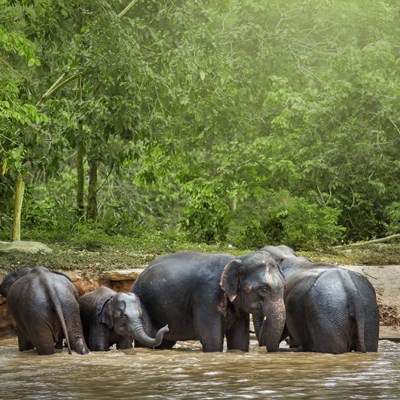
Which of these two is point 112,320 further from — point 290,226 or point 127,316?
point 290,226

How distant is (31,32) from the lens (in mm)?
A: 17609

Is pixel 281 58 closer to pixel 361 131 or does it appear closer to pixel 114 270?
pixel 361 131

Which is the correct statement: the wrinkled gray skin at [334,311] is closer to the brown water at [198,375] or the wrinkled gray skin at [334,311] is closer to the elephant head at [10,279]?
the brown water at [198,375]

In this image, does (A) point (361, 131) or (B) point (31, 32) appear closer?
(B) point (31, 32)

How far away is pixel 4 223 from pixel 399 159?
8349 mm


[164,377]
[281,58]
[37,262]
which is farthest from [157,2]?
[164,377]

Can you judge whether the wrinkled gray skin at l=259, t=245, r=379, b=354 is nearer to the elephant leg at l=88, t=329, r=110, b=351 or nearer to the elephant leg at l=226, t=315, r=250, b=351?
the elephant leg at l=226, t=315, r=250, b=351

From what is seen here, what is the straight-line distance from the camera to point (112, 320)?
11836 millimetres

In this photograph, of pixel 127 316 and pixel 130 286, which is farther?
pixel 130 286

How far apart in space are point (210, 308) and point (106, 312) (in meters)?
1.27

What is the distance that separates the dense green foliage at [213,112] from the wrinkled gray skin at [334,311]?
199 inches

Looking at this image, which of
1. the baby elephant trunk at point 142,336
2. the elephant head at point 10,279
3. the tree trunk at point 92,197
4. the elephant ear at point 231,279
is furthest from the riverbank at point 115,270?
the tree trunk at point 92,197

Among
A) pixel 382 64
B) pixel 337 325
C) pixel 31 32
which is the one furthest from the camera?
pixel 382 64

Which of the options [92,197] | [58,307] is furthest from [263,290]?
[92,197]
